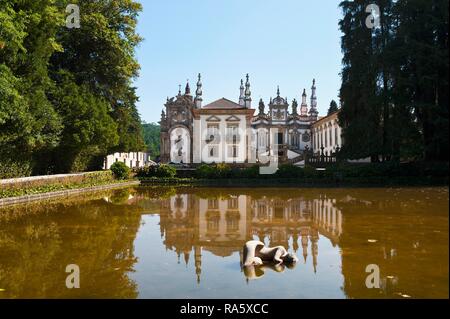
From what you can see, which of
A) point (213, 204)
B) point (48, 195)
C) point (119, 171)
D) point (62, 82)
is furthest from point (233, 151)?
point (213, 204)

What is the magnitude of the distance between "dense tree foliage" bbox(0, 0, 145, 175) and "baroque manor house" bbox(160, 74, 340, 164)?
12.3 meters

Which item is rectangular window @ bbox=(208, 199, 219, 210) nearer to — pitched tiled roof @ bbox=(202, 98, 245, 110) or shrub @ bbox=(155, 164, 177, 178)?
shrub @ bbox=(155, 164, 177, 178)

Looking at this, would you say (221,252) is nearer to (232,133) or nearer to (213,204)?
(213,204)

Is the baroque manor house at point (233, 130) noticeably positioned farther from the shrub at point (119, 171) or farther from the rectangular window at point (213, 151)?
the shrub at point (119, 171)

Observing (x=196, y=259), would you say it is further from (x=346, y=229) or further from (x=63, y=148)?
(x=63, y=148)

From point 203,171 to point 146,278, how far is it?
896 inches

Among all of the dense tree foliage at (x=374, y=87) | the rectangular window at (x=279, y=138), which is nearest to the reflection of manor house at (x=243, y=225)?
the dense tree foliage at (x=374, y=87)

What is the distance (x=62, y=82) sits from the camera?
77.1 feet

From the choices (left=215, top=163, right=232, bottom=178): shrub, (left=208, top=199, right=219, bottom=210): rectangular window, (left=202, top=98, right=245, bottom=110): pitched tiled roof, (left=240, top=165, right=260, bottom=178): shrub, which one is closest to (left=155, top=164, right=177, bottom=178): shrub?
(left=215, top=163, right=232, bottom=178): shrub

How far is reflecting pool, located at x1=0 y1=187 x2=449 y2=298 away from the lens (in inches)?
194

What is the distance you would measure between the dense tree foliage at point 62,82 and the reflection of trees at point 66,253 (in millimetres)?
6168

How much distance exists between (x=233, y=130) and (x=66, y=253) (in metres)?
38.0

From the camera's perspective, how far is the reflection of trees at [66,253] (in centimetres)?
511
